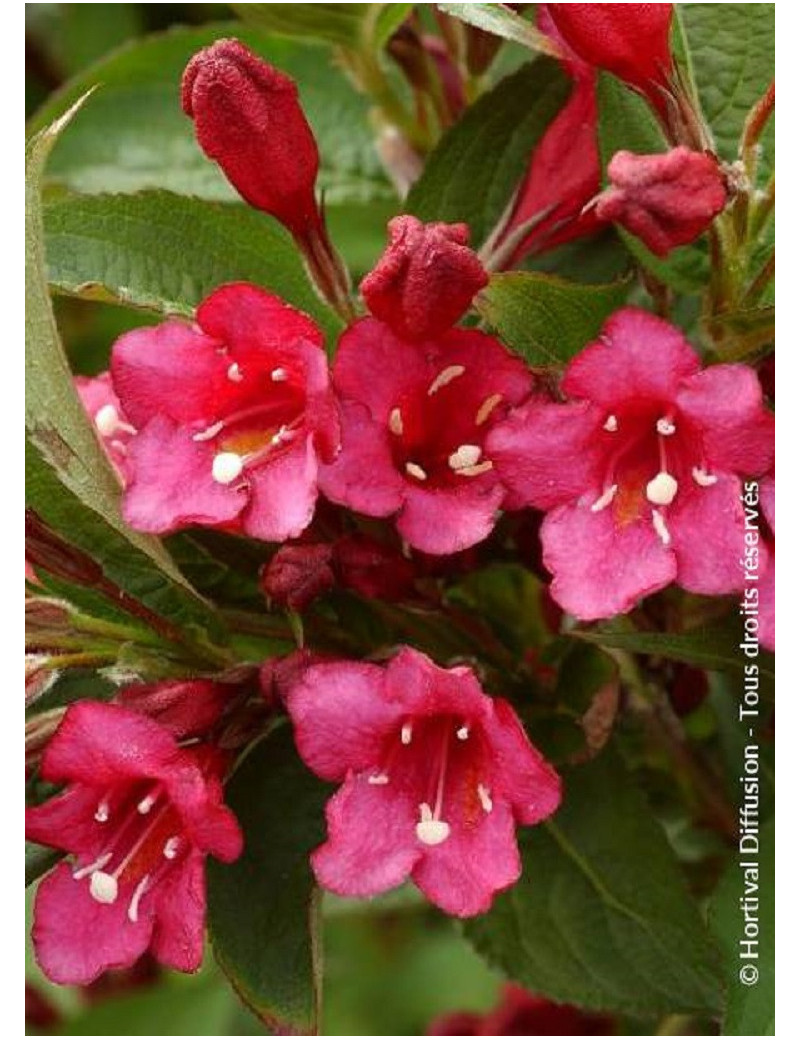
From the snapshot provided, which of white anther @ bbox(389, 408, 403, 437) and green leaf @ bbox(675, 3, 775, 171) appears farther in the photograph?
green leaf @ bbox(675, 3, 775, 171)

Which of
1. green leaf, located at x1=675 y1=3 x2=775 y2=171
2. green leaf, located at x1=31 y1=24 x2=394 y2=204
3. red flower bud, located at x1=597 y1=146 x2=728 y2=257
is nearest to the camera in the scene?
red flower bud, located at x1=597 y1=146 x2=728 y2=257

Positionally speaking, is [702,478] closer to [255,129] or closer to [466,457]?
[466,457]

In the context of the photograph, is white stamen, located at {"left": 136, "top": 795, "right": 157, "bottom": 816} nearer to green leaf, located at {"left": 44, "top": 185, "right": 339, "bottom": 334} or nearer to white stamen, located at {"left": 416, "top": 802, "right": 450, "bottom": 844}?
white stamen, located at {"left": 416, "top": 802, "right": 450, "bottom": 844}

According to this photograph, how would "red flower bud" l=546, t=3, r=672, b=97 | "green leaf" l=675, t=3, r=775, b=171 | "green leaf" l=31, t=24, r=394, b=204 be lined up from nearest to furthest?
"red flower bud" l=546, t=3, r=672, b=97, "green leaf" l=675, t=3, r=775, b=171, "green leaf" l=31, t=24, r=394, b=204

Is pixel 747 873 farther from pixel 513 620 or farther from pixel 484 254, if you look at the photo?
pixel 484 254

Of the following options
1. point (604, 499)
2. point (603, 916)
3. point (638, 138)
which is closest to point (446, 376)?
point (604, 499)

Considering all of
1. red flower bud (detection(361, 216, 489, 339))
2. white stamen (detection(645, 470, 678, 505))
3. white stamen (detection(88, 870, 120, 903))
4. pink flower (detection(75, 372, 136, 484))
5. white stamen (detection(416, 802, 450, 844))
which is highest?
red flower bud (detection(361, 216, 489, 339))

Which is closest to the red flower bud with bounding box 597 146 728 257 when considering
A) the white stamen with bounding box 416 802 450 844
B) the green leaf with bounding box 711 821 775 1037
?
the white stamen with bounding box 416 802 450 844

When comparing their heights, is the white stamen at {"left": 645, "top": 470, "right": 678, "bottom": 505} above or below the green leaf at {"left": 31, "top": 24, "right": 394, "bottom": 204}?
below
